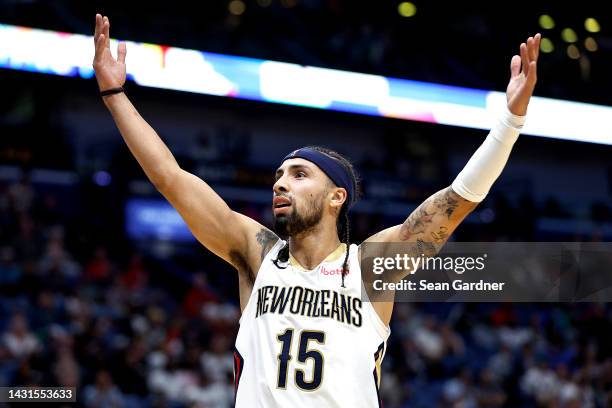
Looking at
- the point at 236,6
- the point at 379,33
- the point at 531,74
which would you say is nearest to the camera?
the point at 531,74

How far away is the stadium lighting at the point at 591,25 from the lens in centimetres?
1842

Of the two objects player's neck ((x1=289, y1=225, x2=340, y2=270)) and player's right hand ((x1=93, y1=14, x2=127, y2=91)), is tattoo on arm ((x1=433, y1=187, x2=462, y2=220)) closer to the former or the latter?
player's neck ((x1=289, y1=225, x2=340, y2=270))

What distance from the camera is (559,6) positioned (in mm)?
18609

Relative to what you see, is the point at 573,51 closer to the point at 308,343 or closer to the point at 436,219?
the point at 436,219

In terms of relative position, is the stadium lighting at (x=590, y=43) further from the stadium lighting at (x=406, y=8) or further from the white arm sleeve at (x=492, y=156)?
the white arm sleeve at (x=492, y=156)

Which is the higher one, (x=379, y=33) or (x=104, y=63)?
(x=379, y=33)

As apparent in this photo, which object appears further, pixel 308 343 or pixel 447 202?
pixel 447 202

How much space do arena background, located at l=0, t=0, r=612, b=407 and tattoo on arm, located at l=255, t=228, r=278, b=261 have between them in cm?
690

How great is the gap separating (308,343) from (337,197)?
866 mm

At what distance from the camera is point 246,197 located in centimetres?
1741

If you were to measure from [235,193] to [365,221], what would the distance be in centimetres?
262

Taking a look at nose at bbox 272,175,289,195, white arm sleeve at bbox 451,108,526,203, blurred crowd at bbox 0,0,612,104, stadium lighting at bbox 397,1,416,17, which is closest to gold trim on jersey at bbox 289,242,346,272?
nose at bbox 272,175,289,195

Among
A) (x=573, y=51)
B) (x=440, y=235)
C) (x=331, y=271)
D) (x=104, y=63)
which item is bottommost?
(x=331, y=271)

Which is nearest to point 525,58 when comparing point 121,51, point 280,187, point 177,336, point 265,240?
point 280,187
